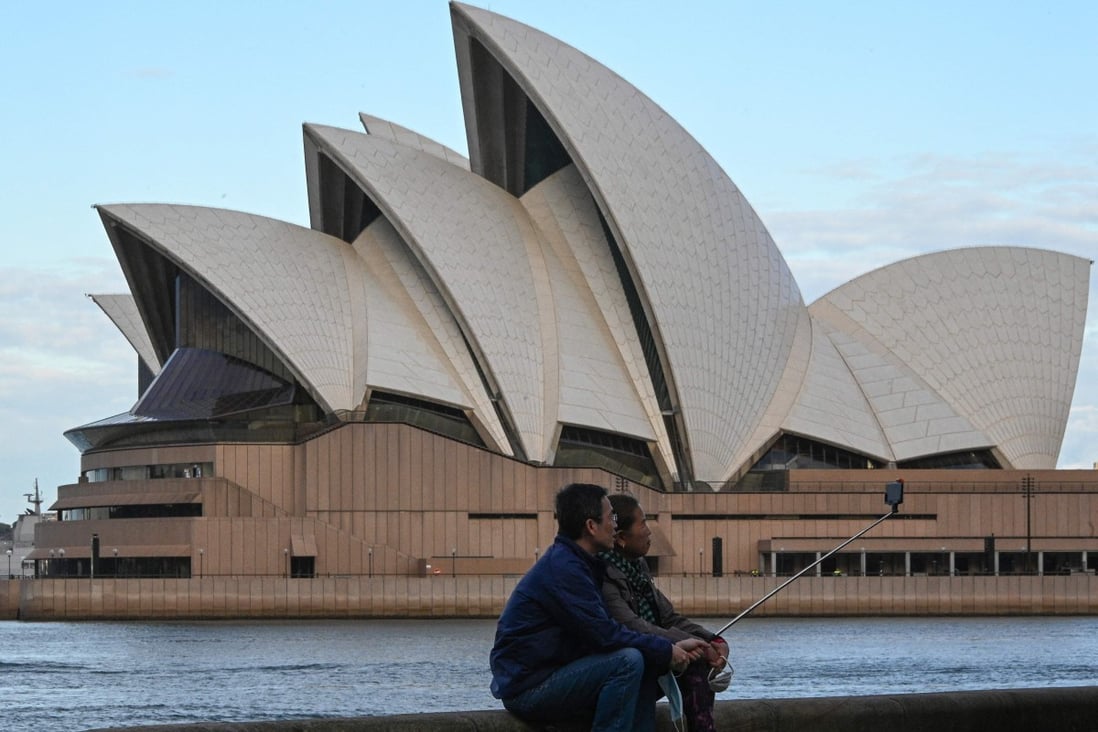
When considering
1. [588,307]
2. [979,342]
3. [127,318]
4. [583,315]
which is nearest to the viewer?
[583,315]

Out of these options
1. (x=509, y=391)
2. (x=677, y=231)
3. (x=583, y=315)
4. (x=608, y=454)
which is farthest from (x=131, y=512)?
(x=677, y=231)

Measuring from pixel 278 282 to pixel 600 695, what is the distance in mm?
52870

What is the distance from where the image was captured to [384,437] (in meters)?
59.0

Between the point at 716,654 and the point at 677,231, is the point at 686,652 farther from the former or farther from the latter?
the point at 677,231

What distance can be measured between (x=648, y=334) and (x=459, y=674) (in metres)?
30.1

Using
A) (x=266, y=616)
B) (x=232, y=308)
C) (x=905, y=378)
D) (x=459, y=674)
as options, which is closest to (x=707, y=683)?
(x=459, y=674)

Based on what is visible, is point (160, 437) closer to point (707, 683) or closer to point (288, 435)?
point (288, 435)

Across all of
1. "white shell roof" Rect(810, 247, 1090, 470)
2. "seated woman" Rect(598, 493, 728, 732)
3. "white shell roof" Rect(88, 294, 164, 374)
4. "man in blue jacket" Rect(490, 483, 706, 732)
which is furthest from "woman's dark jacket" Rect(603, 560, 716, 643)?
"white shell roof" Rect(88, 294, 164, 374)

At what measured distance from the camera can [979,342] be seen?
225 feet

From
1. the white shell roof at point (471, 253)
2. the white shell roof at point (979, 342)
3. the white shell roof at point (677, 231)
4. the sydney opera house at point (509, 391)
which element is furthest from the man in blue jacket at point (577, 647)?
the white shell roof at point (979, 342)

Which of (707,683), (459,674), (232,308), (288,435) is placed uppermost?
(232,308)

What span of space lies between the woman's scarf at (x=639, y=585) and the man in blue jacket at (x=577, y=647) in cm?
30

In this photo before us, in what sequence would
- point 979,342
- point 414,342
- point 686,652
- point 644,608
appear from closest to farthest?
point 686,652 < point 644,608 < point 414,342 < point 979,342

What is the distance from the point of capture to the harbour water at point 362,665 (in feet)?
98.5
